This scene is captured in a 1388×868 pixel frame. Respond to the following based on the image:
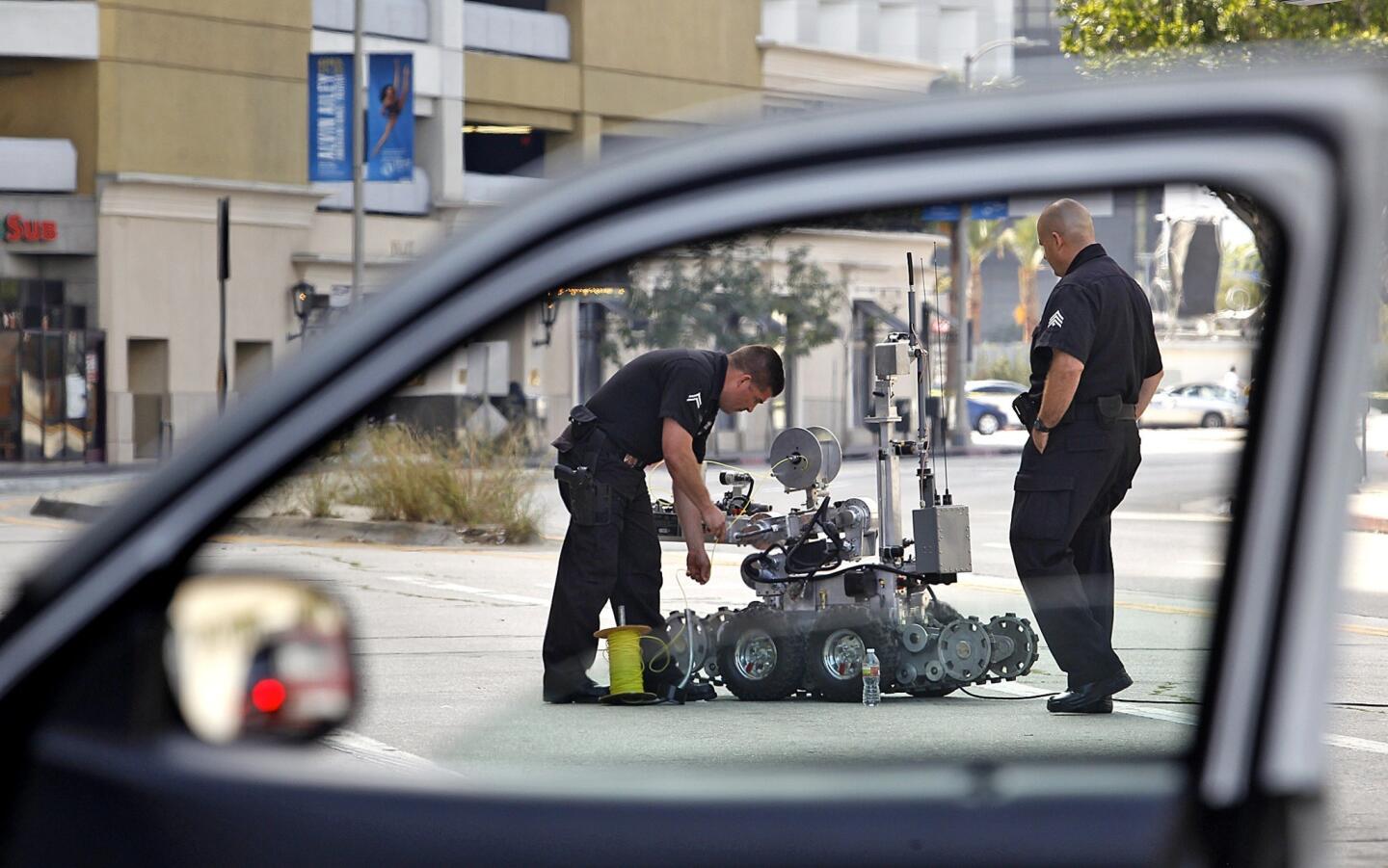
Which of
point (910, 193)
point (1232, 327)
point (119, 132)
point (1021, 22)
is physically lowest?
point (1232, 327)

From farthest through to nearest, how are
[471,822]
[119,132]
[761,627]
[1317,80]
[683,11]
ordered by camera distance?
[119,132], [683,11], [761,627], [471,822], [1317,80]

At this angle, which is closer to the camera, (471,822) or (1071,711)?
(471,822)

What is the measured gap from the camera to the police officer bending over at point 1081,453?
6.08 ft

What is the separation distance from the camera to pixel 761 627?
6.96 feet

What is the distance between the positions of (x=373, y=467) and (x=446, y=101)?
37.8 metres

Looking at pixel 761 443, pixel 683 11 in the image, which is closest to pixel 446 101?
pixel 683 11

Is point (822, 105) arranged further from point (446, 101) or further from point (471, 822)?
point (446, 101)

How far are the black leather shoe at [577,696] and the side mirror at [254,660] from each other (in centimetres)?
25

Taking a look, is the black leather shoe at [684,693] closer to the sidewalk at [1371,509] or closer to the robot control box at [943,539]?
the robot control box at [943,539]

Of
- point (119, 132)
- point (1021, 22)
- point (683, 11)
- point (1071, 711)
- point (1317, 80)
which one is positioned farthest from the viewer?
point (1021, 22)

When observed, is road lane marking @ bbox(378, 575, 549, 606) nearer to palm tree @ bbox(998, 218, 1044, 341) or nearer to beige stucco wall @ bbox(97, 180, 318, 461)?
palm tree @ bbox(998, 218, 1044, 341)

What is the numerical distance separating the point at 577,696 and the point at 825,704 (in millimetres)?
265

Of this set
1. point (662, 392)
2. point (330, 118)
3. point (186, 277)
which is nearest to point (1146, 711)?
point (662, 392)

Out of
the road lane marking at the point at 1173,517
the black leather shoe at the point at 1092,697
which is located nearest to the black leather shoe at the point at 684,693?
the black leather shoe at the point at 1092,697
